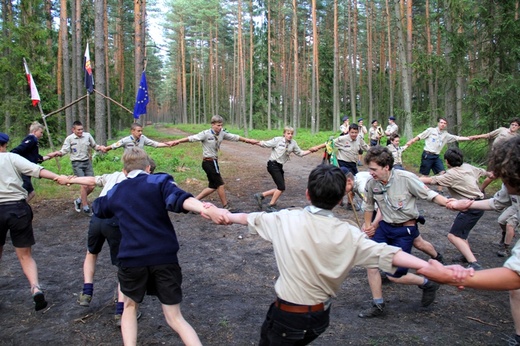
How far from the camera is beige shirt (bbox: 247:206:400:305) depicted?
8.24 feet

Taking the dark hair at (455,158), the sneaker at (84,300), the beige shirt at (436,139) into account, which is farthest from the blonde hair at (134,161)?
the beige shirt at (436,139)

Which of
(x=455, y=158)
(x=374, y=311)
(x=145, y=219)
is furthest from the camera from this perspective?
(x=455, y=158)

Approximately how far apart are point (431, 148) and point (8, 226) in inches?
397

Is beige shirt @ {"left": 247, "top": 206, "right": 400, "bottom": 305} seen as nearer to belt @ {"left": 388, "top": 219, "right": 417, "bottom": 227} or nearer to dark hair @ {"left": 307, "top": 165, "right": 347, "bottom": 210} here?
dark hair @ {"left": 307, "top": 165, "right": 347, "bottom": 210}

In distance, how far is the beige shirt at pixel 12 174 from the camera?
4664 mm

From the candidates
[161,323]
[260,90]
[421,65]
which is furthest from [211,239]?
[260,90]

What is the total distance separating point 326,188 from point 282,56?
147ft

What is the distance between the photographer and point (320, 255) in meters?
2.53

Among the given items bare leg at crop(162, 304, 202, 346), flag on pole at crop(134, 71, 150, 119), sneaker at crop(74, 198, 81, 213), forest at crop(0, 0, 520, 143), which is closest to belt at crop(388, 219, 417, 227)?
bare leg at crop(162, 304, 202, 346)

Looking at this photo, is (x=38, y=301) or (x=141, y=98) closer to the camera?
(x=38, y=301)

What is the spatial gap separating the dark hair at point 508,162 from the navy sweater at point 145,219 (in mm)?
2271

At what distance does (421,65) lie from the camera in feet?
47.1

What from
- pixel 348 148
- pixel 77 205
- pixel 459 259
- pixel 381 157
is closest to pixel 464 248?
pixel 459 259

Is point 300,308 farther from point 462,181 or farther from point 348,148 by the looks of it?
point 348,148
